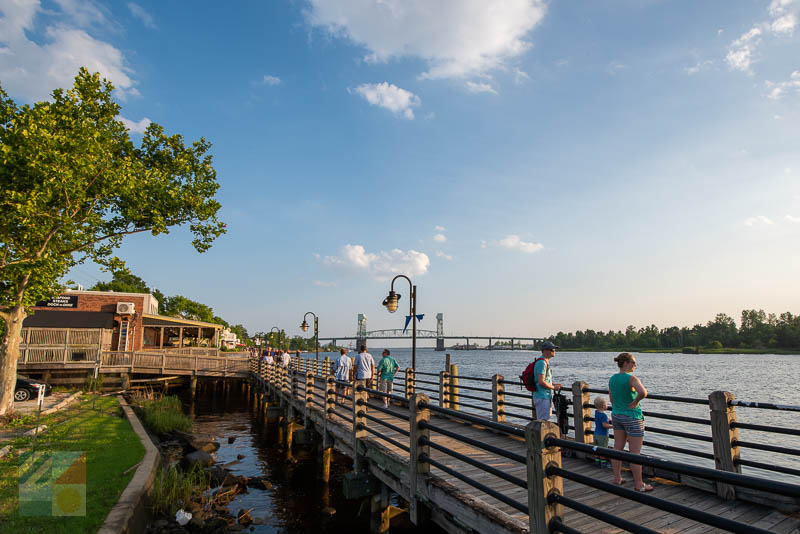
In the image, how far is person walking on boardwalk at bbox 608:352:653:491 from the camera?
19.1 ft

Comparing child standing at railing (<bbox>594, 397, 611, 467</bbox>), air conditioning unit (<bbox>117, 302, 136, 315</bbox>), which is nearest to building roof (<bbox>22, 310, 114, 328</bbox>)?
air conditioning unit (<bbox>117, 302, 136, 315</bbox>)

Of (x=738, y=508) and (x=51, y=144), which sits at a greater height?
(x=51, y=144)

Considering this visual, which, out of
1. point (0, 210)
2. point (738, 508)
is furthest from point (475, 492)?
point (0, 210)

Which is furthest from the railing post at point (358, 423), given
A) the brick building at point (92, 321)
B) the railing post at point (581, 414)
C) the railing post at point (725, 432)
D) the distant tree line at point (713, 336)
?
the distant tree line at point (713, 336)

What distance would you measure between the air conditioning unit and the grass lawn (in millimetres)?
Result: 16903

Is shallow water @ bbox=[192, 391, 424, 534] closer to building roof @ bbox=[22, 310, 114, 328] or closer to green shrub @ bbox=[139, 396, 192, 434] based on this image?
green shrub @ bbox=[139, 396, 192, 434]

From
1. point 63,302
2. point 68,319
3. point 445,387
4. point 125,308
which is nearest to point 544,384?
point 445,387

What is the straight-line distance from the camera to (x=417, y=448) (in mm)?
6320

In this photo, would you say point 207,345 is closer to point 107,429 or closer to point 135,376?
point 135,376

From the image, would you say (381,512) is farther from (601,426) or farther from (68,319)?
(68,319)

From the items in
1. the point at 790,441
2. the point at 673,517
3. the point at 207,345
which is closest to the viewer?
the point at 673,517

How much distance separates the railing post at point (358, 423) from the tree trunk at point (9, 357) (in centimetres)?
1295

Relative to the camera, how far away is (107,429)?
13086mm

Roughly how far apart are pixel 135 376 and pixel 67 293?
859cm
